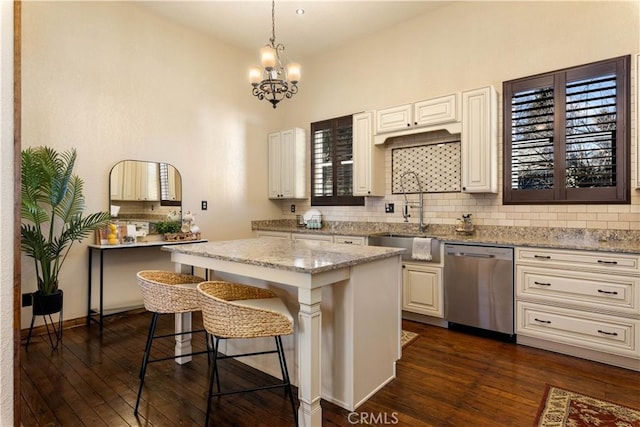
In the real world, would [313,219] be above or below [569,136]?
below

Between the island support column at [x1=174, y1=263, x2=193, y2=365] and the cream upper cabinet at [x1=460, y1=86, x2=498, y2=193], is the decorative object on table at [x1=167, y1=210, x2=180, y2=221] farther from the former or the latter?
A: the cream upper cabinet at [x1=460, y1=86, x2=498, y2=193]

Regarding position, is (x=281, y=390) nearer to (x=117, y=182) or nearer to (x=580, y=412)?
(x=580, y=412)

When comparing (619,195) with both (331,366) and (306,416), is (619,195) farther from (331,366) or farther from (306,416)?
(306,416)

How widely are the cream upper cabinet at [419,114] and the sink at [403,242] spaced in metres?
1.27

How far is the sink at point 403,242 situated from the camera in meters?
3.56

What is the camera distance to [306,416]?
6.04ft

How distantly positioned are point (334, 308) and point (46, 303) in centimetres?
277

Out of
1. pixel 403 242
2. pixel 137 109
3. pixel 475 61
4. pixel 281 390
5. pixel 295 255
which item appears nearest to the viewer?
pixel 295 255

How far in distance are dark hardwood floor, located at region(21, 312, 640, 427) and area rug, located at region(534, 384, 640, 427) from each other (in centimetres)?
8

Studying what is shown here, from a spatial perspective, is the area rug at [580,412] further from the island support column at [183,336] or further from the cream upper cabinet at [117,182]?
the cream upper cabinet at [117,182]

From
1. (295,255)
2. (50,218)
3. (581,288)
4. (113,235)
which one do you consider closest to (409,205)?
(581,288)

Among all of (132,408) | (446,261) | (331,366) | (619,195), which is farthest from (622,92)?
(132,408)

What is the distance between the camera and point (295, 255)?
2.22 meters

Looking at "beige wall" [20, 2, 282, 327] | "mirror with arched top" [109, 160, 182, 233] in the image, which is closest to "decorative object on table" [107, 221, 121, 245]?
"mirror with arched top" [109, 160, 182, 233]
